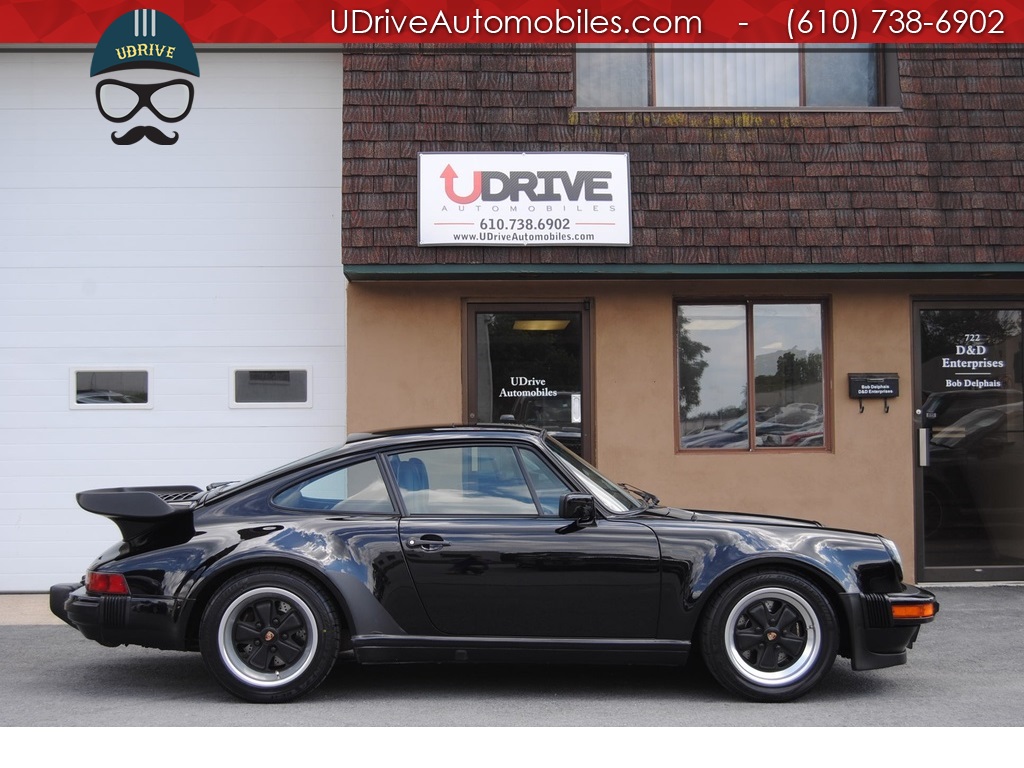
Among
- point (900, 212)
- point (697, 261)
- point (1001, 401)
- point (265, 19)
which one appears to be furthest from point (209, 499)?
point (1001, 401)

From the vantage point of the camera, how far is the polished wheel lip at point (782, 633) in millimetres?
5742

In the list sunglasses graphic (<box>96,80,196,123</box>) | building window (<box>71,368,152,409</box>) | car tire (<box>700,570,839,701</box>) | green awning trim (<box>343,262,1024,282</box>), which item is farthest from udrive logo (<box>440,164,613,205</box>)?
car tire (<box>700,570,839,701</box>)

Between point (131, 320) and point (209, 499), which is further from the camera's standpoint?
point (131, 320)

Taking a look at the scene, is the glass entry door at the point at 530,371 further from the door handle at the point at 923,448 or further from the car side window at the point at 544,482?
the car side window at the point at 544,482

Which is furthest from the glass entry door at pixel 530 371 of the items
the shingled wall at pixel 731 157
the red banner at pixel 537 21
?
the red banner at pixel 537 21

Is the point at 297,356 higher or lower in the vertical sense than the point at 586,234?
lower

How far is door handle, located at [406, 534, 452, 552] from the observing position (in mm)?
5773

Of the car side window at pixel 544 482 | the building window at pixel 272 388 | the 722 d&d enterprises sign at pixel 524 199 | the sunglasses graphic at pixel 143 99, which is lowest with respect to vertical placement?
the car side window at pixel 544 482

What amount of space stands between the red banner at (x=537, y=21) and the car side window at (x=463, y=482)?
464cm

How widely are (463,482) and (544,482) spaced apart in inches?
16.8

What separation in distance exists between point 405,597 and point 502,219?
414cm

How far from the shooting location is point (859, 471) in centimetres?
951

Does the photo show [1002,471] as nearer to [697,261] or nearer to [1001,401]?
[1001,401]

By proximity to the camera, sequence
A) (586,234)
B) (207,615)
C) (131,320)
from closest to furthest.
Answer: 1. (207,615)
2. (586,234)
3. (131,320)
